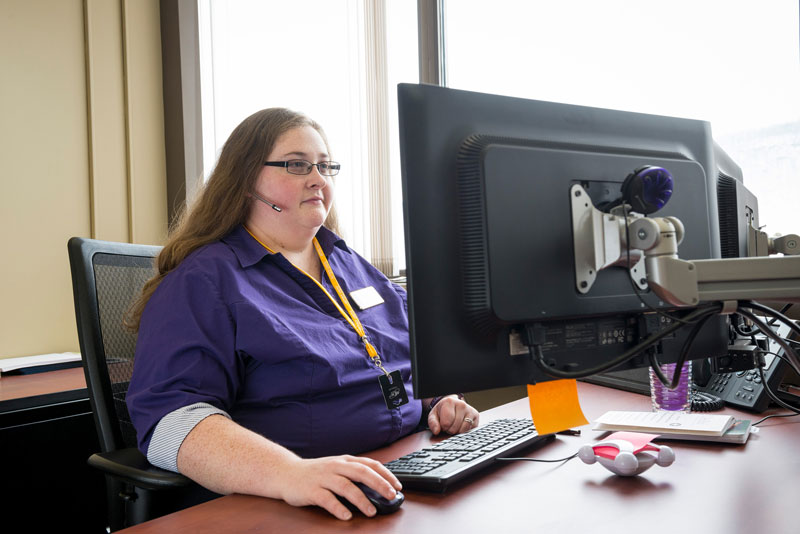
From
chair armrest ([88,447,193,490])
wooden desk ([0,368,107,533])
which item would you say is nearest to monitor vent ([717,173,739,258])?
chair armrest ([88,447,193,490])

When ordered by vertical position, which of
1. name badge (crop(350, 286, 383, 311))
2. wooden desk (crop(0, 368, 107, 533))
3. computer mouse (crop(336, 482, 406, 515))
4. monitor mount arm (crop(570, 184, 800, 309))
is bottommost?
wooden desk (crop(0, 368, 107, 533))

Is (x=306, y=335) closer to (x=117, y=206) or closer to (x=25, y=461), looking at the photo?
(x=25, y=461)

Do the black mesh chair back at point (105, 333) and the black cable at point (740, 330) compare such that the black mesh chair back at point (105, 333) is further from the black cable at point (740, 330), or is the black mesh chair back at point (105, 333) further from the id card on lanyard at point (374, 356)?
the black cable at point (740, 330)

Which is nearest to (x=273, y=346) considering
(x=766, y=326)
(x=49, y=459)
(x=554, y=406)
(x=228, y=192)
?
(x=228, y=192)

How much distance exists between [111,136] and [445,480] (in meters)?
2.69

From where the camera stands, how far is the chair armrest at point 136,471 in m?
1.10

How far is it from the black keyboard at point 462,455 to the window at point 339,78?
153 cm

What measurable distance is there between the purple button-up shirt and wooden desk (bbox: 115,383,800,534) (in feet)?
0.93

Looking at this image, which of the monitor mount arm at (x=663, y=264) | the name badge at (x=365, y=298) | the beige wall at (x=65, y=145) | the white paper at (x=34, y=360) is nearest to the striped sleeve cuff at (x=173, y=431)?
the name badge at (x=365, y=298)

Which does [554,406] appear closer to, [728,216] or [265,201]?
[728,216]

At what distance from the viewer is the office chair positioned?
1157mm

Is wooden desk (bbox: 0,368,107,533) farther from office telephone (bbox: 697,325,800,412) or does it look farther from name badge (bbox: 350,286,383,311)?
office telephone (bbox: 697,325,800,412)

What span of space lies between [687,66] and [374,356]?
1.57 m

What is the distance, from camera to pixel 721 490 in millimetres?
857
